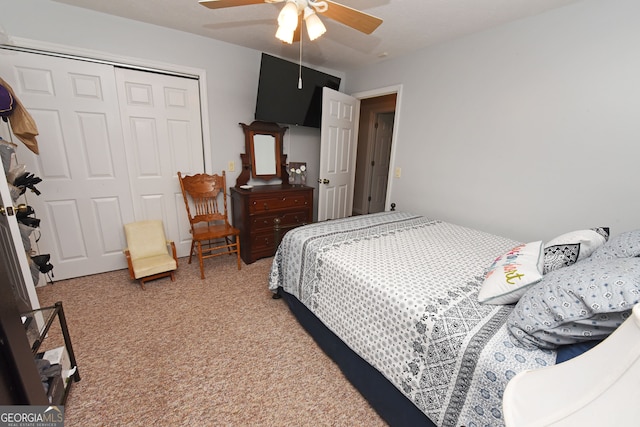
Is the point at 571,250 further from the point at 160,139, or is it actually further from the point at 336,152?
the point at 160,139

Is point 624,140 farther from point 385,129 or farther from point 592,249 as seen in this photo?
point 385,129

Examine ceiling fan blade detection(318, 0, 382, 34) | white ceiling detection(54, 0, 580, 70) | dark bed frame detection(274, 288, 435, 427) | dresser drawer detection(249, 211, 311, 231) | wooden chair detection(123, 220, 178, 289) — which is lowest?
dark bed frame detection(274, 288, 435, 427)

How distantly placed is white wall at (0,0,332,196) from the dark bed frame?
219 centimetres

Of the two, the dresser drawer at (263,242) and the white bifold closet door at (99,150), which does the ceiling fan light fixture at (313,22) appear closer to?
the white bifold closet door at (99,150)

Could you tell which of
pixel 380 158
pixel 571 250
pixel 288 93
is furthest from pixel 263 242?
pixel 380 158

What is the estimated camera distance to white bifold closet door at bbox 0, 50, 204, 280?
86.8 inches

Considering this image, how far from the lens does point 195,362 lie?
1621 mm

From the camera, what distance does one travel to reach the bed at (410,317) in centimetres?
94

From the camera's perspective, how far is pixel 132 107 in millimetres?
2520

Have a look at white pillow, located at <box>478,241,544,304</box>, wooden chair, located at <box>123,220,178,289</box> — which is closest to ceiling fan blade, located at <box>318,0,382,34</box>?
white pillow, located at <box>478,241,544,304</box>

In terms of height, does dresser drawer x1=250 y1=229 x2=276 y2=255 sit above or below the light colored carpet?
above

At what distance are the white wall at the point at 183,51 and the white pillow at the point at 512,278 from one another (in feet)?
9.24

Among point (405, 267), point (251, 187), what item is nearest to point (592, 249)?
point (405, 267)

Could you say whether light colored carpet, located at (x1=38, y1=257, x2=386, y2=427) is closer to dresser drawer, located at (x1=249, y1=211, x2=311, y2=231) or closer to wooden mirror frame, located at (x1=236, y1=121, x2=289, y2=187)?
dresser drawer, located at (x1=249, y1=211, x2=311, y2=231)
